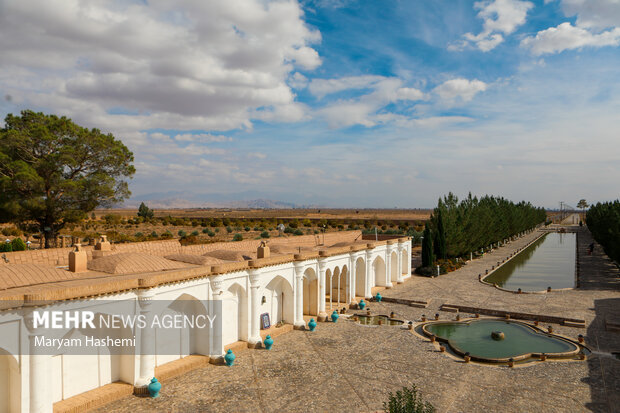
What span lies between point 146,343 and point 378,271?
23.1m

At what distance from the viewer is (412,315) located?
2555 cm

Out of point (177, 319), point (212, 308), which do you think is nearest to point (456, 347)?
point (212, 308)

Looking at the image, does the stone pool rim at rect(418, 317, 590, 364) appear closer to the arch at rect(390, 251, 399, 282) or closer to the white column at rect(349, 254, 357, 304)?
the white column at rect(349, 254, 357, 304)

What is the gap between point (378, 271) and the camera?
34125mm

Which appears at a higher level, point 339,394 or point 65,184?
point 65,184

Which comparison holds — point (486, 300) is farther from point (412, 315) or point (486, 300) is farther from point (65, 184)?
point (65, 184)

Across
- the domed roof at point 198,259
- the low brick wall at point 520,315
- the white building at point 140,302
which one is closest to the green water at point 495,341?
the low brick wall at point 520,315

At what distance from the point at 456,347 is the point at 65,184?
28.6m

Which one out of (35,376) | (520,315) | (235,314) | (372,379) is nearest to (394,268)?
(520,315)

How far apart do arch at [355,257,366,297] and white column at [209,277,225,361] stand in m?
14.9

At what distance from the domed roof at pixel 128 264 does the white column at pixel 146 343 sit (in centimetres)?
421

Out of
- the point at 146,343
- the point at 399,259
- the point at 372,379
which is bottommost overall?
the point at 372,379

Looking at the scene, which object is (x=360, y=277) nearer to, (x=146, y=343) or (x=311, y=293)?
(x=311, y=293)

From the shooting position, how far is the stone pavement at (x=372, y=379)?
1357 cm
